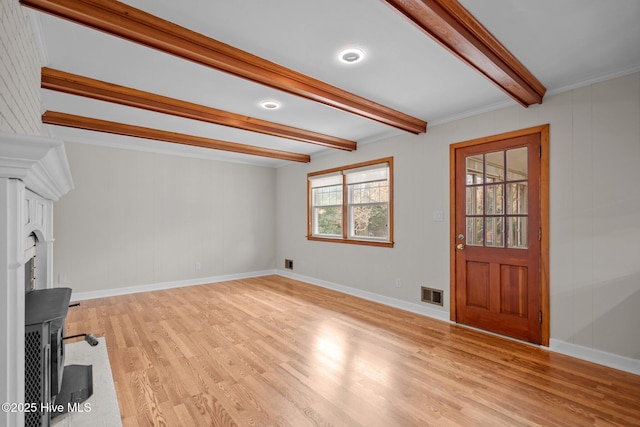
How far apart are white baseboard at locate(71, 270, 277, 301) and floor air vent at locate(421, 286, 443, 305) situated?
373cm

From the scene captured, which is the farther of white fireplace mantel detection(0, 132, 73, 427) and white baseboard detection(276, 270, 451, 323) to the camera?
white baseboard detection(276, 270, 451, 323)

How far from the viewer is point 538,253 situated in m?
3.09

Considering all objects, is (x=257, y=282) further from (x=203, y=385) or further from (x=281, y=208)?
(x=203, y=385)

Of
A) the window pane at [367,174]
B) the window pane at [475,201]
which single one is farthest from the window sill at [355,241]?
the window pane at [475,201]

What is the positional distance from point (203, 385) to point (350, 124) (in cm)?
327

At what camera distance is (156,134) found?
4387 mm

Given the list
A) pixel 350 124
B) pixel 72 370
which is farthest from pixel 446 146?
pixel 72 370

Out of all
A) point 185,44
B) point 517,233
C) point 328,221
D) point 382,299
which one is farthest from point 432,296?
point 185,44

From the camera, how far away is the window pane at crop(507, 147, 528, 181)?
3.21 m

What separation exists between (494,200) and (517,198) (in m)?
0.23

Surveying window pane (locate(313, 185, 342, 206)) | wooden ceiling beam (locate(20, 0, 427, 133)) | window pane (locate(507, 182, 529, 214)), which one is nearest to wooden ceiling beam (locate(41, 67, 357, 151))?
wooden ceiling beam (locate(20, 0, 427, 133))

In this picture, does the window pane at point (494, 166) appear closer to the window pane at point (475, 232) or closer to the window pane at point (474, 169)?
the window pane at point (474, 169)

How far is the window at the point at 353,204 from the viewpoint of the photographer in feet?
15.6

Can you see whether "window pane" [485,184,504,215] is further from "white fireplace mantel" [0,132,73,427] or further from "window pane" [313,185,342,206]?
"white fireplace mantel" [0,132,73,427]
